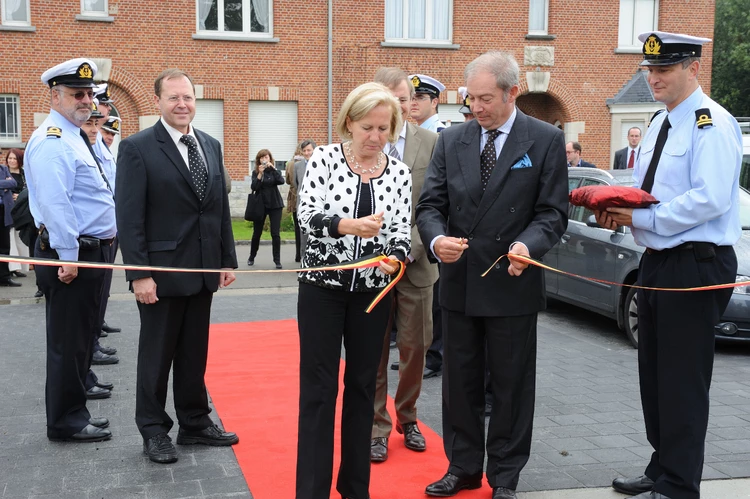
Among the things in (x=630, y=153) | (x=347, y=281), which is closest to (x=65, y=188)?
(x=347, y=281)

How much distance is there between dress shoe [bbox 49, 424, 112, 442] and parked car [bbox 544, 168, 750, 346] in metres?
4.45

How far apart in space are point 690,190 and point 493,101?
1.07m

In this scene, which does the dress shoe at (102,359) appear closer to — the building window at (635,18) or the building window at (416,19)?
the building window at (416,19)

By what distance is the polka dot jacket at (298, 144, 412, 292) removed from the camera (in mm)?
3990

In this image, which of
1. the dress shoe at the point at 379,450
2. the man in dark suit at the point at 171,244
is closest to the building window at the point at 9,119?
the man in dark suit at the point at 171,244

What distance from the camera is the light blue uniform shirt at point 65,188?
5.23m

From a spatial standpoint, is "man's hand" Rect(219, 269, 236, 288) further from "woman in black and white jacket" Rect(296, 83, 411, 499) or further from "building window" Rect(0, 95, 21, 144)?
"building window" Rect(0, 95, 21, 144)

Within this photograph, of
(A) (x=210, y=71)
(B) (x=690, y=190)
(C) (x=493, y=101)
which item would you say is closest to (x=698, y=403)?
(B) (x=690, y=190)

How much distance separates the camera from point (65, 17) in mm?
20719

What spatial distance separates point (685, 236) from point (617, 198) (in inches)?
15.3

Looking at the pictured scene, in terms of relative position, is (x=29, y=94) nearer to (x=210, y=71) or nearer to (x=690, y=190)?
(x=210, y=71)

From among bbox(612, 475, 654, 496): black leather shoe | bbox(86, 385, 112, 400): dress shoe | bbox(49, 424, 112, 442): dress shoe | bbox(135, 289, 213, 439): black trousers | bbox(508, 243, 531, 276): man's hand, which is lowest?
bbox(86, 385, 112, 400): dress shoe

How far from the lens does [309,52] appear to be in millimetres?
22594

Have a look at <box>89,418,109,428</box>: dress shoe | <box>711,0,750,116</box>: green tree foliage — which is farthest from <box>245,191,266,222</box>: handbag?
<box>711,0,750,116</box>: green tree foliage
